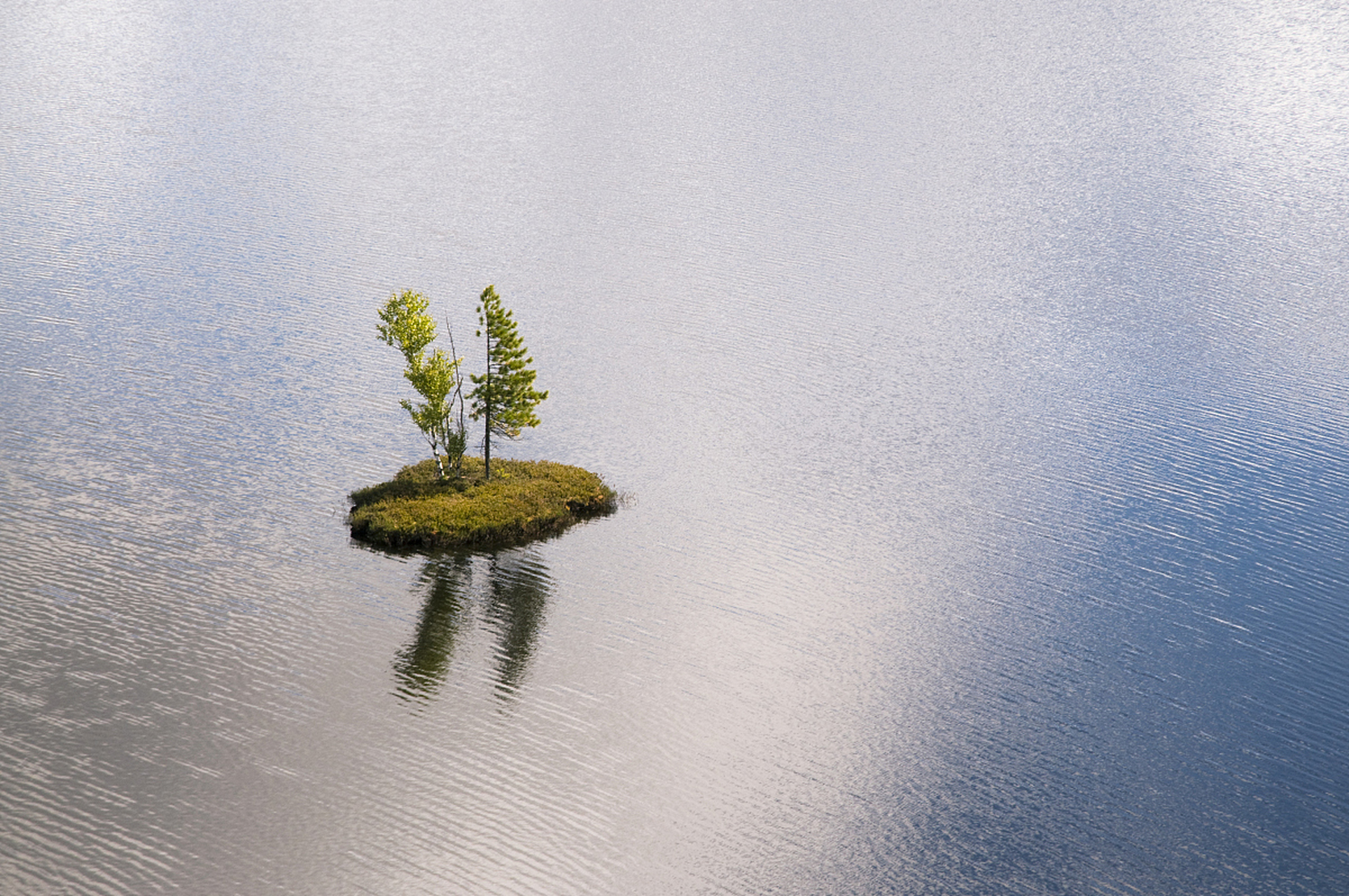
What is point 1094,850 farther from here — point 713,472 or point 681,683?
point 713,472

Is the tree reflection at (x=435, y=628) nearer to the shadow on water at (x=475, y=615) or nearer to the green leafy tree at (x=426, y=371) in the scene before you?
the shadow on water at (x=475, y=615)

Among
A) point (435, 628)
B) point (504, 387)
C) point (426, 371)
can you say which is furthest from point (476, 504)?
point (435, 628)

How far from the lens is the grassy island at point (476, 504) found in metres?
39.4

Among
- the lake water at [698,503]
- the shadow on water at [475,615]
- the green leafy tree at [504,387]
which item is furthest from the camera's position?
the green leafy tree at [504,387]

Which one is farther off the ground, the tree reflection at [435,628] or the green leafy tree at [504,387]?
the green leafy tree at [504,387]

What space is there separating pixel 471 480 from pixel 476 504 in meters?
1.96

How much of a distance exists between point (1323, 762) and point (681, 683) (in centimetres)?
1652

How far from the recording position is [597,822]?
27.7m

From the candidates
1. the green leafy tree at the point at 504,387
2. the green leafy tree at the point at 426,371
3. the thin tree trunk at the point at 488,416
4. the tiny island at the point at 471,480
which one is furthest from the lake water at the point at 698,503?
the green leafy tree at the point at 504,387

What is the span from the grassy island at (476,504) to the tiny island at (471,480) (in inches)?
1.3

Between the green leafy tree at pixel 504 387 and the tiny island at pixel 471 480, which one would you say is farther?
the green leafy tree at pixel 504 387

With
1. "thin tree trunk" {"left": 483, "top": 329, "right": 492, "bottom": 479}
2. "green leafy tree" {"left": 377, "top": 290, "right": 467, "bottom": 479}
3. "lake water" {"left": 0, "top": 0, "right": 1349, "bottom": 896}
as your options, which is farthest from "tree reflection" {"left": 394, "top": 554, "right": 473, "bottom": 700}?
"green leafy tree" {"left": 377, "top": 290, "right": 467, "bottom": 479}

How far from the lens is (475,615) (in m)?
35.9

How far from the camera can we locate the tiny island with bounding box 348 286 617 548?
39.6m
